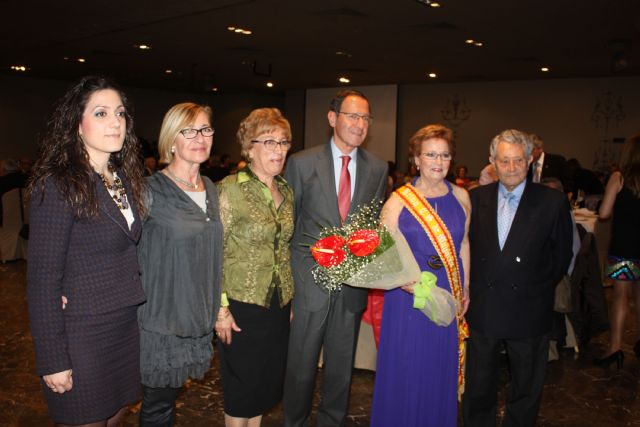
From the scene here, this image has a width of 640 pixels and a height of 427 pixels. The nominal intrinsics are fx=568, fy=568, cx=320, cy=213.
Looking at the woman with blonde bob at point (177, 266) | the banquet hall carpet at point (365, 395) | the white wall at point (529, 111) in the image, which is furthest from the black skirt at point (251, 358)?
the white wall at point (529, 111)

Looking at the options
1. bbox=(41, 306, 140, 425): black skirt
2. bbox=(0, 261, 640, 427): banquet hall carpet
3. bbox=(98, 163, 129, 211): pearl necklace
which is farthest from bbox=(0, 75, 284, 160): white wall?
bbox=(41, 306, 140, 425): black skirt

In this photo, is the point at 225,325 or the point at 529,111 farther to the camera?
the point at 529,111

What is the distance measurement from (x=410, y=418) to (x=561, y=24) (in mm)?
6843

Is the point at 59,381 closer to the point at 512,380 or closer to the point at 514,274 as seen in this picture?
the point at 514,274

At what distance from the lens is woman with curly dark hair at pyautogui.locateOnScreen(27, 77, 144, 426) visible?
5.97 ft

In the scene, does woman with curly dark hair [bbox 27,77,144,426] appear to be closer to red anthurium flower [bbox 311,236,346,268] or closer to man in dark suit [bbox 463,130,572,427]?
red anthurium flower [bbox 311,236,346,268]

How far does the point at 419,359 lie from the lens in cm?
289

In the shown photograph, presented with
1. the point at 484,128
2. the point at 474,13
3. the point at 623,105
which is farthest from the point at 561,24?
the point at 484,128

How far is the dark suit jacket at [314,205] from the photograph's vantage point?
2887 mm

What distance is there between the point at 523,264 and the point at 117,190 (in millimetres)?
1968

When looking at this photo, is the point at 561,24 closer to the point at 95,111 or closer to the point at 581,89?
the point at 581,89

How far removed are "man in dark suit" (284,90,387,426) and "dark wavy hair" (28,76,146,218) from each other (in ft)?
3.74

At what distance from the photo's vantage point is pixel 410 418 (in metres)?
2.89

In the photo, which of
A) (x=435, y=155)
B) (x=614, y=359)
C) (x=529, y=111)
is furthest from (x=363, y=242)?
(x=529, y=111)
